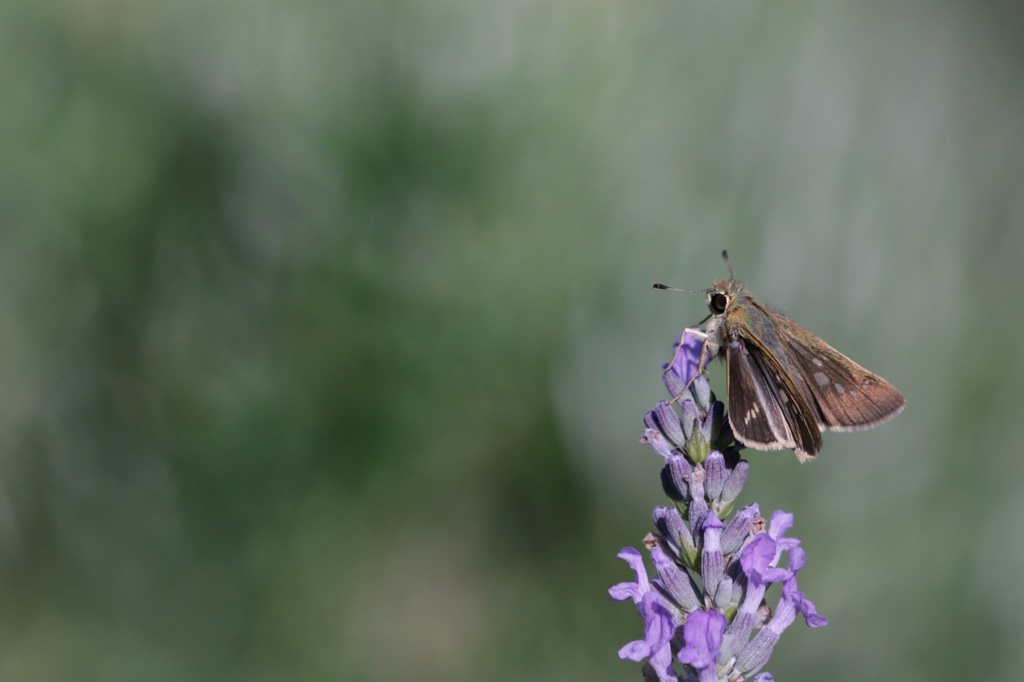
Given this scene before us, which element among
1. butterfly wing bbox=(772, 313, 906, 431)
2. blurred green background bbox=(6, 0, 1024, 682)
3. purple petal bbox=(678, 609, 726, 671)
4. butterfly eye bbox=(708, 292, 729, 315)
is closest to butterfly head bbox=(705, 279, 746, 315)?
butterfly eye bbox=(708, 292, 729, 315)

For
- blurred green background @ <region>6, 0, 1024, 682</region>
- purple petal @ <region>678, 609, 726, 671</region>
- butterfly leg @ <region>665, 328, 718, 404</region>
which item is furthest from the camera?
blurred green background @ <region>6, 0, 1024, 682</region>

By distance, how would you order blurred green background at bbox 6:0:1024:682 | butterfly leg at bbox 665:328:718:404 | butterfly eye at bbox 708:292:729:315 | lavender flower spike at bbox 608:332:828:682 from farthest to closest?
blurred green background at bbox 6:0:1024:682
butterfly eye at bbox 708:292:729:315
butterfly leg at bbox 665:328:718:404
lavender flower spike at bbox 608:332:828:682

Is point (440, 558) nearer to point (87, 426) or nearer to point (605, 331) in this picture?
point (605, 331)

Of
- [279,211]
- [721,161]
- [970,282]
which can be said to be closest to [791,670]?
[970,282]

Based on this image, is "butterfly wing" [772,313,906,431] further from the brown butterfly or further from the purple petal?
the purple petal

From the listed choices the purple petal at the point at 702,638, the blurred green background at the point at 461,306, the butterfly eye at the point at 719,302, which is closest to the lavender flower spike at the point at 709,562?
the purple petal at the point at 702,638

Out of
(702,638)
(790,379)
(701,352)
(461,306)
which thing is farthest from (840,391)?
(461,306)

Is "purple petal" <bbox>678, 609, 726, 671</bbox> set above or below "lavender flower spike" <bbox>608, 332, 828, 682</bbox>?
below
